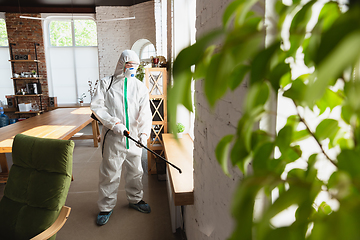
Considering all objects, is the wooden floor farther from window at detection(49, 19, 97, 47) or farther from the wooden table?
window at detection(49, 19, 97, 47)

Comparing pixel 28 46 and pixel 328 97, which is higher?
pixel 28 46

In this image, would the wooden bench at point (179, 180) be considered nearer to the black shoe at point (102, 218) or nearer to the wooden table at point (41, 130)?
the black shoe at point (102, 218)

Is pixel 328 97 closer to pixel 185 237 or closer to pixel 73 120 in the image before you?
pixel 185 237

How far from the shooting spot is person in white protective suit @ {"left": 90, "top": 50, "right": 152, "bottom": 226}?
258cm

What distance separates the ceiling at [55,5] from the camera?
23.5ft

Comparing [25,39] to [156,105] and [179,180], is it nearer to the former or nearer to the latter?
[156,105]

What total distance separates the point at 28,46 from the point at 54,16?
125cm

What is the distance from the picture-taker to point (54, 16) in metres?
7.71

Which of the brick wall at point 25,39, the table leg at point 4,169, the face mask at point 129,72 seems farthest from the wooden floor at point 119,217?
the brick wall at point 25,39

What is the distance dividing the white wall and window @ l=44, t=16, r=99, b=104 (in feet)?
24.5

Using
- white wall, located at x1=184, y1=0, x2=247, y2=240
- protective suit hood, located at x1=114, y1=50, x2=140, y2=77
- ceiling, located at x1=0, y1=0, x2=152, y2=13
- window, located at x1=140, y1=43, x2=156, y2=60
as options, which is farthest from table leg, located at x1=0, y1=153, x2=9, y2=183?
ceiling, located at x1=0, y1=0, x2=152, y2=13

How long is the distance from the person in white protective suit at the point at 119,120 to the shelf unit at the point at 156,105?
0.92 meters

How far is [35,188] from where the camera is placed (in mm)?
1711

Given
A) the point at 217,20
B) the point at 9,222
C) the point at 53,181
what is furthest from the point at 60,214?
the point at 217,20
